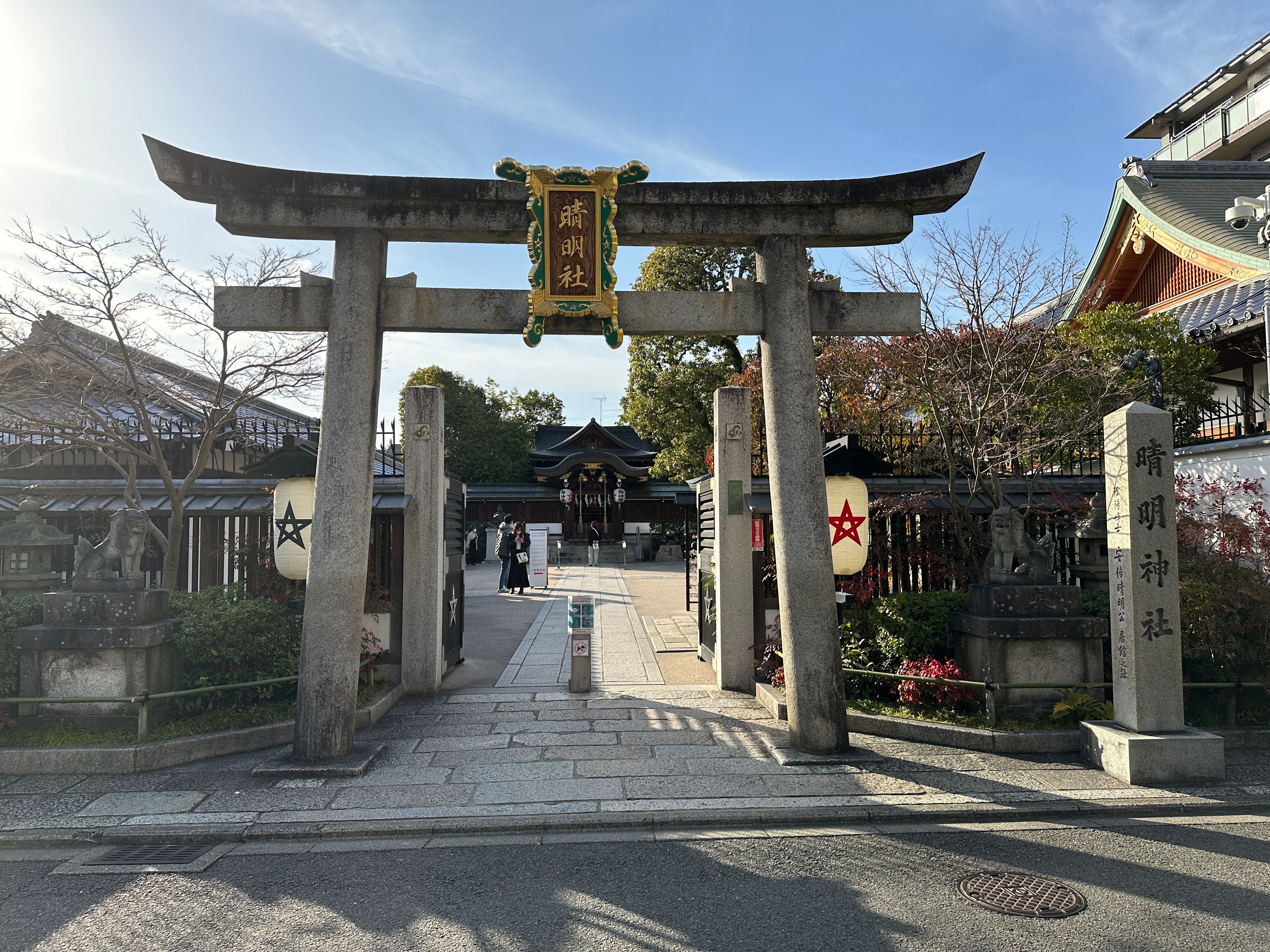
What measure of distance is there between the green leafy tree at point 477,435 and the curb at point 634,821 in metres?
34.7

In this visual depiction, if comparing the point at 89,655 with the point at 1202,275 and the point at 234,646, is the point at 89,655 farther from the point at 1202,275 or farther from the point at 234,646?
the point at 1202,275

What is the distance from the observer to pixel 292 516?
8547 millimetres

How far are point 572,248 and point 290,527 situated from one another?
4549 mm

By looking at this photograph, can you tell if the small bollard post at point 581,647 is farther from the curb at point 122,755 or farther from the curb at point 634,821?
the curb at point 634,821

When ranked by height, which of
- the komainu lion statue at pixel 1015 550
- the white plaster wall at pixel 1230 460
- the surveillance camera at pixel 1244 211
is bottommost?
the komainu lion statue at pixel 1015 550

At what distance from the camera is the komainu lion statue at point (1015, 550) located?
772cm

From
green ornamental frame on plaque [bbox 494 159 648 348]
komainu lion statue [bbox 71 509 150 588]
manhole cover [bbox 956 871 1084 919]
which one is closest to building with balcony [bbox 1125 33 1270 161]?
green ornamental frame on plaque [bbox 494 159 648 348]

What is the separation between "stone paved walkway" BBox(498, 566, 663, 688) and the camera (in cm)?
1069

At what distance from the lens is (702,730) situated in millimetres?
7938

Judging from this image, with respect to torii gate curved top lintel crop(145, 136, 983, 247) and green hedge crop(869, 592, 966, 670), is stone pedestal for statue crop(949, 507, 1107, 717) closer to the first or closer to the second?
green hedge crop(869, 592, 966, 670)

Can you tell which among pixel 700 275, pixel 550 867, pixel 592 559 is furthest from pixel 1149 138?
pixel 550 867

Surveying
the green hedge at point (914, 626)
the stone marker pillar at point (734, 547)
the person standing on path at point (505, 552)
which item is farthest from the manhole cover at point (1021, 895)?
the person standing on path at point (505, 552)

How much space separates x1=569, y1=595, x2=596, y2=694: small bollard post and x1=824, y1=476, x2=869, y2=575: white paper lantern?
11.0ft

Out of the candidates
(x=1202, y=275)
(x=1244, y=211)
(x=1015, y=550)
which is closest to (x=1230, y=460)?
(x=1244, y=211)
